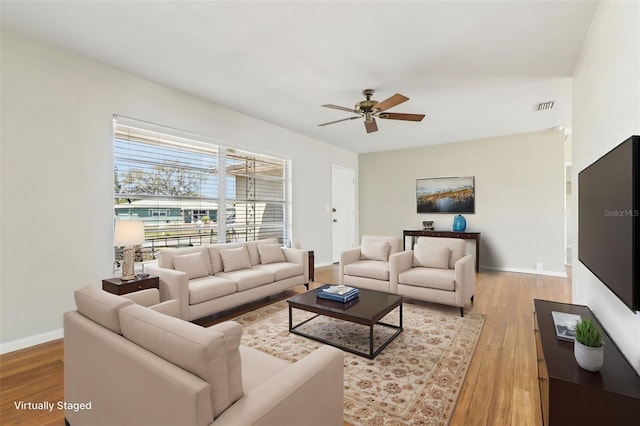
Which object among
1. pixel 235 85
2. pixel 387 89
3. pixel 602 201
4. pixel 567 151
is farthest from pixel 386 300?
pixel 567 151

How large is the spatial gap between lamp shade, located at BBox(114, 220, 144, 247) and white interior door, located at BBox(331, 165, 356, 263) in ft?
14.7

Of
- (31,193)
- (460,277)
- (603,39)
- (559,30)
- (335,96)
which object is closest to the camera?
(603,39)

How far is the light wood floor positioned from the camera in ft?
6.04

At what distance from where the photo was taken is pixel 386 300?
2996 millimetres

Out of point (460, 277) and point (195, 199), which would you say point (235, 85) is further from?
point (460, 277)

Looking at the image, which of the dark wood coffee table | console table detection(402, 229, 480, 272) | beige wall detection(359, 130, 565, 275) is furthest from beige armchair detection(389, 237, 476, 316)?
beige wall detection(359, 130, 565, 275)

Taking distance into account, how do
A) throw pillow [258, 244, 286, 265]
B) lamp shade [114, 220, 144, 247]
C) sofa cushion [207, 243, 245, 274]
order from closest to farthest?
1. lamp shade [114, 220, 144, 247]
2. sofa cushion [207, 243, 245, 274]
3. throw pillow [258, 244, 286, 265]

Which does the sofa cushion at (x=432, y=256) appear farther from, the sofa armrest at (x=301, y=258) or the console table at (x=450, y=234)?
the console table at (x=450, y=234)

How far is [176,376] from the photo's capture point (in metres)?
1.06

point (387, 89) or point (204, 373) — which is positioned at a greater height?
point (387, 89)

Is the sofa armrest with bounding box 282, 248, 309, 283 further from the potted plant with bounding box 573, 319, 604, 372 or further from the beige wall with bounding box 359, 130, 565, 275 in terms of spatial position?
the beige wall with bounding box 359, 130, 565, 275

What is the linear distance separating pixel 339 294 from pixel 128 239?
2.07m

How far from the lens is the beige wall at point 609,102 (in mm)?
1605

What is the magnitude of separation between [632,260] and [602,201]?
623 millimetres
